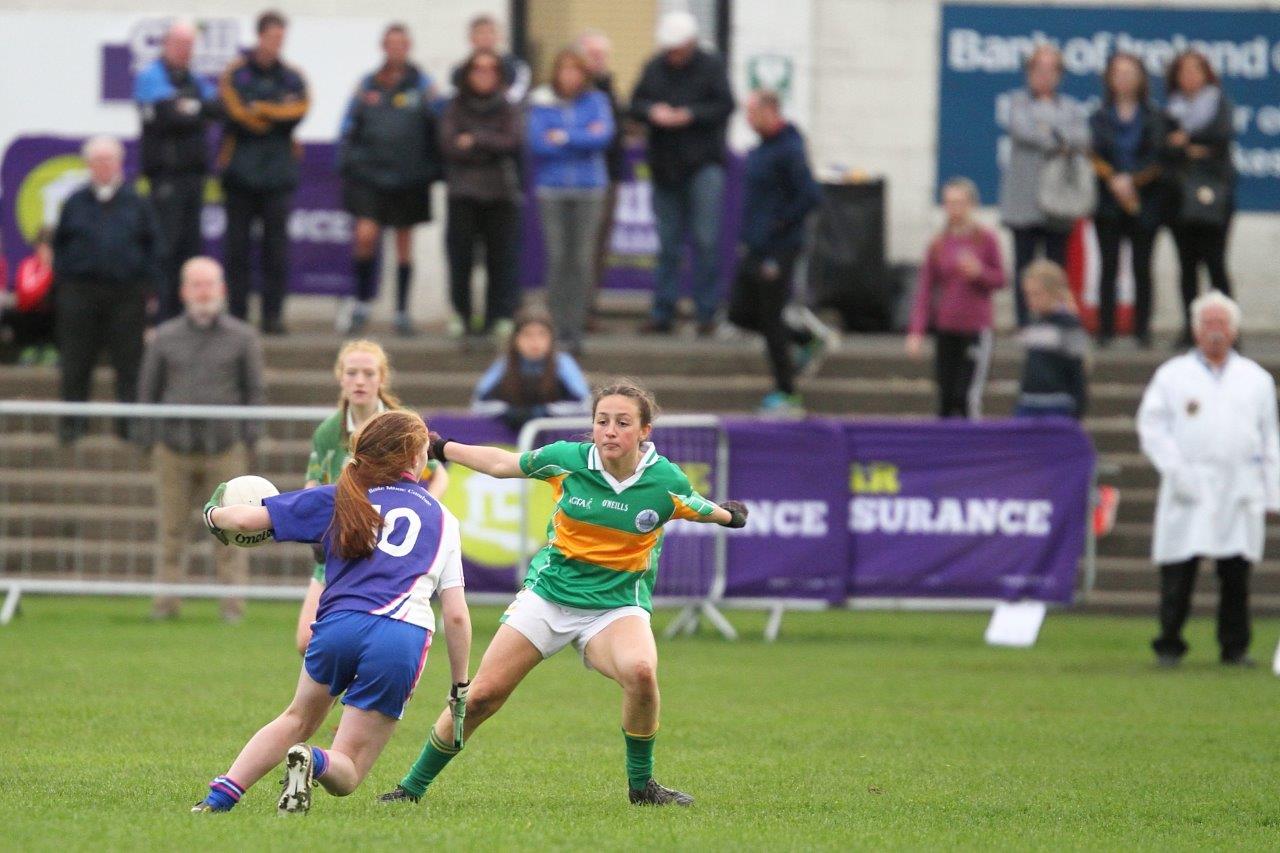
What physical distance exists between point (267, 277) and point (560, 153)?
2.92m

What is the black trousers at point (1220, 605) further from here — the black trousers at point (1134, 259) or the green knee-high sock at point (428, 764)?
the green knee-high sock at point (428, 764)

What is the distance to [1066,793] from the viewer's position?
8.76m

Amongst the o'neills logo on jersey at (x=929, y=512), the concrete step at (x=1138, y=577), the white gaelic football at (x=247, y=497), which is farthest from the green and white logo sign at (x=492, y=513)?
the white gaelic football at (x=247, y=497)

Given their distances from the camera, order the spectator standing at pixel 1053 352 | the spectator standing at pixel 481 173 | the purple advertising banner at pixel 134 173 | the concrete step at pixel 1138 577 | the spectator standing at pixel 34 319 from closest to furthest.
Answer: the spectator standing at pixel 1053 352, the concrete step at pixel 1138 577, the spectator standing at pixel 481 173, the spectator standing at pixel 34 319, the purple advertising banner at pixel 134 173

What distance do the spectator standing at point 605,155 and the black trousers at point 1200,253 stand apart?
4.81 metres

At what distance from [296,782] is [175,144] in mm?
11886

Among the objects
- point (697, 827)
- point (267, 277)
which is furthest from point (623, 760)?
point (267, 277)

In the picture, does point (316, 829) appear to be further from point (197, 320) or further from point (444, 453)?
point (197, 320)

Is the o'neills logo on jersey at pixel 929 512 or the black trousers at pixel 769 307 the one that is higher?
the black trousers at pixel 769 307

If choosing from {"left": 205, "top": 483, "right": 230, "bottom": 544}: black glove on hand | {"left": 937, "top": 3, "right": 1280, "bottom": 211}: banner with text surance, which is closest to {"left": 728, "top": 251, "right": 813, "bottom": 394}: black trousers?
{"left": 937, "top": 3, "right": 1280, "bottom": 211}: banner with text surance

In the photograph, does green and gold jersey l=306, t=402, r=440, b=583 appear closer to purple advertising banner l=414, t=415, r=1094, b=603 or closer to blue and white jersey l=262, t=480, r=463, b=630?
blue and white jersey l=262, t=480, r=463, b=630

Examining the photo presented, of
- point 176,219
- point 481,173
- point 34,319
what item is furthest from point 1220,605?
point 34,319

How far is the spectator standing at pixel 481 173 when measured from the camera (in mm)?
17766

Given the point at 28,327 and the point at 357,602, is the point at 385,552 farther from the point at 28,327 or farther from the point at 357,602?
the point at 28,327
